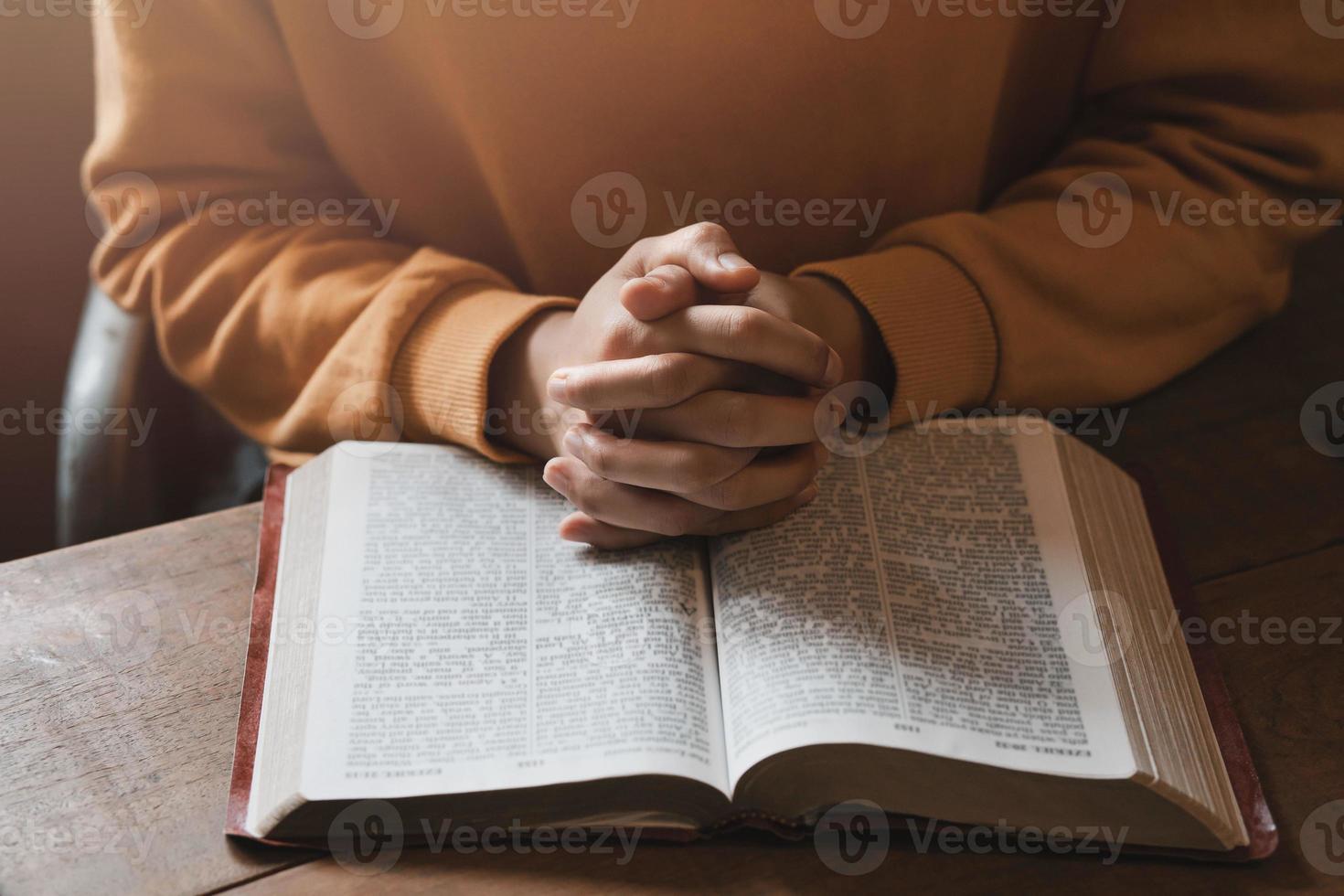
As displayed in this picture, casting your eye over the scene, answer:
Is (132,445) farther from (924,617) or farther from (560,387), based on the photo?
(924,617)

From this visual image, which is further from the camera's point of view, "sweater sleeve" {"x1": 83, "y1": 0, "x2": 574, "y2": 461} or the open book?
"sweater sleeve" {"x1": 83, "y1": 0, "x2": 574, "y2": 461}

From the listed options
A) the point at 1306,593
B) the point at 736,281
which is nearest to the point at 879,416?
the point at 736,281

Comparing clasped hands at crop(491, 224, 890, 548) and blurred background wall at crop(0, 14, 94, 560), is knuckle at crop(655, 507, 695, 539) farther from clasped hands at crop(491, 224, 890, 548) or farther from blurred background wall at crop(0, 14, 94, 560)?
A: blurred background wall at crop(0, 14, 94, 560)

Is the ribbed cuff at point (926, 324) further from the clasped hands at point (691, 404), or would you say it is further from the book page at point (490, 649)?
the book page at point (490, 649)

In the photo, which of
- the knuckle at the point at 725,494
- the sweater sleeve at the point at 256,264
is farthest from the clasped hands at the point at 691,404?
the sweater sleeve at the point at 256,264

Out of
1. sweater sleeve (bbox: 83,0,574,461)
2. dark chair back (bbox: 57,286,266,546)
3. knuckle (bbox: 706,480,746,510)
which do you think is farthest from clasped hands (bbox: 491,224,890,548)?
dark chair back (bbox: 57,286,266,546)

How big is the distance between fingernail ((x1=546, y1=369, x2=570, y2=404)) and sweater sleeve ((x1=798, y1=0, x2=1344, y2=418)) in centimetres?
22

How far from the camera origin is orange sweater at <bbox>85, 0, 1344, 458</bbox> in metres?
0.71

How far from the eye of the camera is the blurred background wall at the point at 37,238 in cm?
118

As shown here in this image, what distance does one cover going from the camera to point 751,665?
52 centimetres

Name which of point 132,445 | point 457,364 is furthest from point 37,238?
point 457,364

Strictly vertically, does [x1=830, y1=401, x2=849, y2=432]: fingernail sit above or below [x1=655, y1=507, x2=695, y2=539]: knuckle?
above

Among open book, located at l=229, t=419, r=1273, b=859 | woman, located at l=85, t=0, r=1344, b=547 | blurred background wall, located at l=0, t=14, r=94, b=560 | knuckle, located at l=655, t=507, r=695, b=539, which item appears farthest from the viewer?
blurred background wall, located at l=0, t=14, r=94, b=560

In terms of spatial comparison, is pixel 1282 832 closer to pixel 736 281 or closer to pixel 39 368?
pixel 736 281
